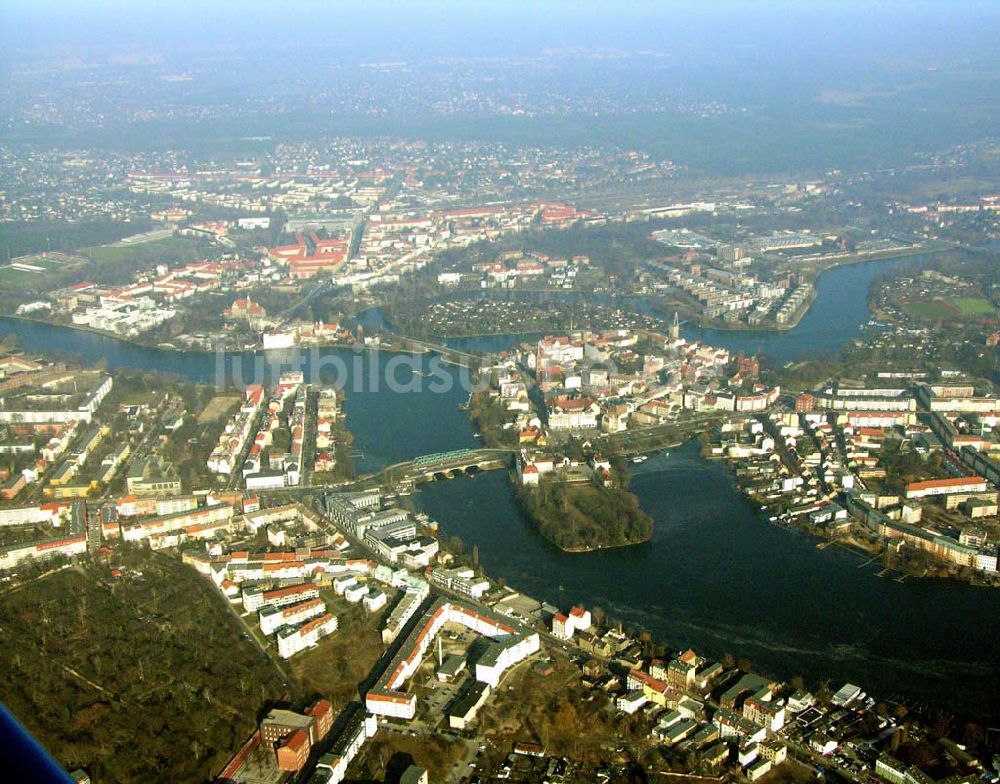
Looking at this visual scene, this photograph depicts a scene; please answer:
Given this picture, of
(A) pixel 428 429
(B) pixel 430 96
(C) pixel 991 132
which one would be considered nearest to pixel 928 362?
(A) pixel 428 429

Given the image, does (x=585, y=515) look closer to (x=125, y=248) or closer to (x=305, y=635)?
(x=305, y=635)

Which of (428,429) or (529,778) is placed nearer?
(529,778)

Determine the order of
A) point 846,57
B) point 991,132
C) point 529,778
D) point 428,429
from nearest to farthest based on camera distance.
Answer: point 529,778
point 428,429
point 991,132
point 846,57

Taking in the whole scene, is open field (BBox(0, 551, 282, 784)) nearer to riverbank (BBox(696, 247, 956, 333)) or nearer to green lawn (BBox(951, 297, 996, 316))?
riverbank (BBox(696, 247, 956, 333))

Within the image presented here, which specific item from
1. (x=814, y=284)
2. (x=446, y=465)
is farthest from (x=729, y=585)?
(x=814, y=284)

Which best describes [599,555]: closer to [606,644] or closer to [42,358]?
[606,644]

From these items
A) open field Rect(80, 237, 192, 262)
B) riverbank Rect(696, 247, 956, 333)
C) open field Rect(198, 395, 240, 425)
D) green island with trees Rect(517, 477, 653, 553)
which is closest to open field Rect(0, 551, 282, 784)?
green island with trees Rect(517, 477, 653, 553)

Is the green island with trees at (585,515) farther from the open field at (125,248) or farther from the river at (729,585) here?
the open field at (125,248)
